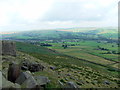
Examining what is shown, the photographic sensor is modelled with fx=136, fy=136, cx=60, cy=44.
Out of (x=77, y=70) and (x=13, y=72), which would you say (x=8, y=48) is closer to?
(x=13, y=72)

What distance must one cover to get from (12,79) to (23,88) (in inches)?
179

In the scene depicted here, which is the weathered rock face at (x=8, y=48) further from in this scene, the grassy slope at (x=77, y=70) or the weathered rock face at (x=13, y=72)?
the grassy slope at (x=77, y=70)

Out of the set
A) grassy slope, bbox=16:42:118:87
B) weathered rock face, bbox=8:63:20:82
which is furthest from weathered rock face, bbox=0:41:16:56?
grassy slope, bbox=16:42:118:87

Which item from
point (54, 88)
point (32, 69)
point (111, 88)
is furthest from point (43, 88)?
point (111, 88)

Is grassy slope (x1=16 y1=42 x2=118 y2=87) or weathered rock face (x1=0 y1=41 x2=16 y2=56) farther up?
weathered rock face (x1=0 y1=41 x2=16 y2=56)

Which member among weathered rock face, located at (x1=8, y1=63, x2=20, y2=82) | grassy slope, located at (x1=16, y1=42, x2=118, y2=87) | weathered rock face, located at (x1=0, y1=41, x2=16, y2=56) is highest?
weathered rock face, located at (x1=0, y1=41, x2=16, y2=56)

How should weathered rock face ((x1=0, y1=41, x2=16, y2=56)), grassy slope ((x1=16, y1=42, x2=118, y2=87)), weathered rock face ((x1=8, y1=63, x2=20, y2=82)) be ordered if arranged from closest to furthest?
weathered rock face ((x1=8, y1=63, x2=20, y2=82)), weathered rock face ((x1=0, y1=41, x2=16, y2=56)), grassy slope ((x1=16, y1=42, x2=118, y2=87))

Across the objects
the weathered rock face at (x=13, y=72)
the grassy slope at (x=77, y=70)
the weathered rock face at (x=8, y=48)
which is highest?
the weathered rock face at (x=8, y=48)

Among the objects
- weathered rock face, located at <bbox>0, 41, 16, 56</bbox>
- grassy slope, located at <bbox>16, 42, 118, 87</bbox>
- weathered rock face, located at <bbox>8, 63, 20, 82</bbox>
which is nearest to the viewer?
weathered rock face, located at <bbox>8, 63, 20, 82</bbox>

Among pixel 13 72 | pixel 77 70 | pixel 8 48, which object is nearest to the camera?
pixel 13 72

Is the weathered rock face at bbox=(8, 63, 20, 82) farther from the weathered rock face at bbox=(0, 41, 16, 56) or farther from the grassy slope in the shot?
the weathered rock face at bbox=(0, 41, 16, 56)

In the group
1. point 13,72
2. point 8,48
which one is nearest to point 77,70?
point 8,48

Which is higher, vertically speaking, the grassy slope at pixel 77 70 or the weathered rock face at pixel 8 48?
the weathered rock face at pixel 8 48

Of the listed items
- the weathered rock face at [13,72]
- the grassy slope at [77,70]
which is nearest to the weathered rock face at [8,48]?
the weathered rock face at [13,72]
